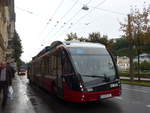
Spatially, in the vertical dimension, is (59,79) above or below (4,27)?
below

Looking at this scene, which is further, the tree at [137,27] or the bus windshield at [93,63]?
the tree at [137,27]

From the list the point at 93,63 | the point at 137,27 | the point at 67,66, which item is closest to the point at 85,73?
the point at 93,63

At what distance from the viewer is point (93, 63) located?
1308 cm

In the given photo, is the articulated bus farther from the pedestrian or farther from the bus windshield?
the pedestrian

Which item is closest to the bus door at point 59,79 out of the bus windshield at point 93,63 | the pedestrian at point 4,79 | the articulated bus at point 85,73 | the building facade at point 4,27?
the articulated bus at point 85,73

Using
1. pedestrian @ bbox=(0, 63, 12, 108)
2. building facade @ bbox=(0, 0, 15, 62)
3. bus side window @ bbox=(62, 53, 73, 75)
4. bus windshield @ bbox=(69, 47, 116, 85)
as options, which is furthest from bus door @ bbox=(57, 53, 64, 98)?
building facade @ bbox=(0, 0, 15, 62)

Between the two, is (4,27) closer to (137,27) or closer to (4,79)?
(137,27)

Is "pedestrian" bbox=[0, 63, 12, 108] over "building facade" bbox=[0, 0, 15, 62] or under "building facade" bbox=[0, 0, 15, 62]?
under

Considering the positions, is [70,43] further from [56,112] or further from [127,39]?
[127,39]

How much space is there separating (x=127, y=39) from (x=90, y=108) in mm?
21644

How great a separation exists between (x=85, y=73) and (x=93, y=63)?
0.69 m

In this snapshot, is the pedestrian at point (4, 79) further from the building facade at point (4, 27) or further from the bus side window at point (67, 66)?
the building facade at point (4, 27)

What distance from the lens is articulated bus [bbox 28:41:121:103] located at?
12.2m

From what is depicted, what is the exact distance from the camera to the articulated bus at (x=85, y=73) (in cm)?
Result: 1216
